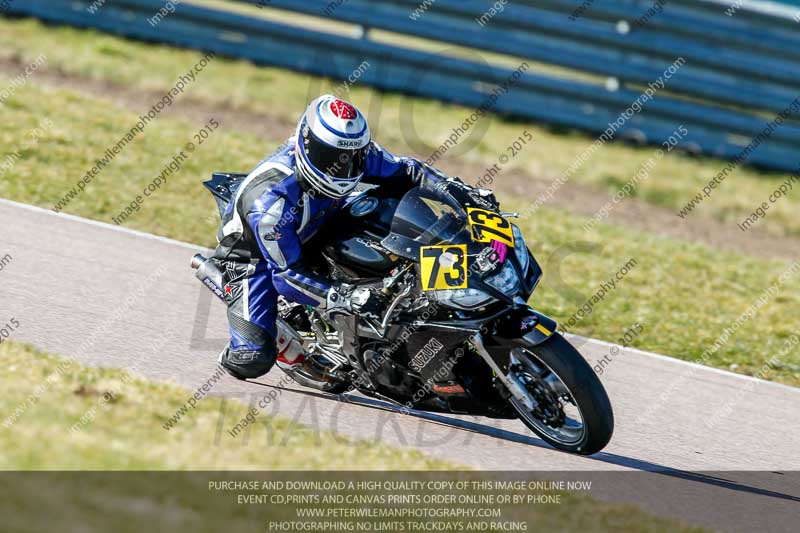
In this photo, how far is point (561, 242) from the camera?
10.6 meters

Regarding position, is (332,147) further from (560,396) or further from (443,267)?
(560,396)

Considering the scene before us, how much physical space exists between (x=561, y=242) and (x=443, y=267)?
17.9 ft

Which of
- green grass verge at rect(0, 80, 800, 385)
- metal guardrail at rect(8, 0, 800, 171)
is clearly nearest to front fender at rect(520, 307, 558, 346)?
green grass verge at rect(0, 80, 800, 385)

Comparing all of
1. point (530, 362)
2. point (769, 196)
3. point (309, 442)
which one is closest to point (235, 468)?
point (309, 442)

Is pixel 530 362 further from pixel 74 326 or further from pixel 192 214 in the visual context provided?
pixel 192 214

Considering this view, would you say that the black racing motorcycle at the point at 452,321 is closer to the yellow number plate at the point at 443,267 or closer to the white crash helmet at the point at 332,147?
the yellow number plate at the point at 443,267

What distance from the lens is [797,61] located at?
13.5m

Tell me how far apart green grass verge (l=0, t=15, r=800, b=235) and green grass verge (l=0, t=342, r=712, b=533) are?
7.42 meters

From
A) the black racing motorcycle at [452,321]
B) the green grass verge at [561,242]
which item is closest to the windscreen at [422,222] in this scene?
the black racing motorcycle at [452,321]

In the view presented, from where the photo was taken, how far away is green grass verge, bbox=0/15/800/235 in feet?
43.1

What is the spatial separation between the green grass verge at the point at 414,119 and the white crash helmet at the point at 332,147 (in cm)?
713

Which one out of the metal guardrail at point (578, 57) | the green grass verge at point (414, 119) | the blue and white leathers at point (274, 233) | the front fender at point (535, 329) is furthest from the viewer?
the metal guardrail at point (578, 57)

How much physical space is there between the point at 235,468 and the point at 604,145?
34.3 ft

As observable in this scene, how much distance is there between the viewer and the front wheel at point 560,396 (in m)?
5.25
